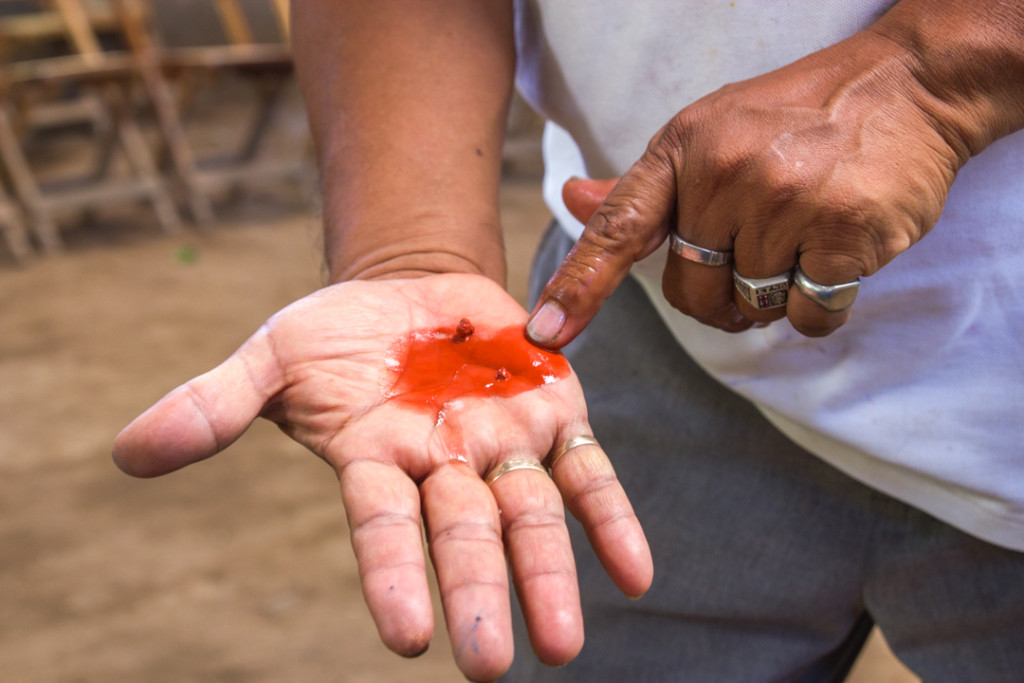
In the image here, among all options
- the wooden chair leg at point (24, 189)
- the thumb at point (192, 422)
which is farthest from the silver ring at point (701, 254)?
the wooden chair leg at point (24, 189)

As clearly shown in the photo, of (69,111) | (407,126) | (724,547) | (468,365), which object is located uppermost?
(407,126)

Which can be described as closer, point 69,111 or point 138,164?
point 138,164

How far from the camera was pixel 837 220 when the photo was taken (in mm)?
758

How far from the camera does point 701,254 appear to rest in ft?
2.77

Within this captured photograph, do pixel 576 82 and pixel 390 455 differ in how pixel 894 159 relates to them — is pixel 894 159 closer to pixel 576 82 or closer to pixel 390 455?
pixel 576 82

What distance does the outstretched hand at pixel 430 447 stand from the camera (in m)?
0.67

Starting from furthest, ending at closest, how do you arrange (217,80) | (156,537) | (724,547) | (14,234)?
(217,80)
(14,234)
(156,537)
(724,547)

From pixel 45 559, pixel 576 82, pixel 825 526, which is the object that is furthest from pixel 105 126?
pixel 825 526

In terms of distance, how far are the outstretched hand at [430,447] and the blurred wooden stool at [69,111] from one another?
3971 millimetres

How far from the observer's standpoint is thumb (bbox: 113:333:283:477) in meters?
0.76

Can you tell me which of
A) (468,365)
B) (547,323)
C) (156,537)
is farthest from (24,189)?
(547,323)

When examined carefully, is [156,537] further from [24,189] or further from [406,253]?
[24,189]

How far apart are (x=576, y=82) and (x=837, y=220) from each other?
42 centimetres

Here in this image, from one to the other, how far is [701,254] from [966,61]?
1.01 ft
